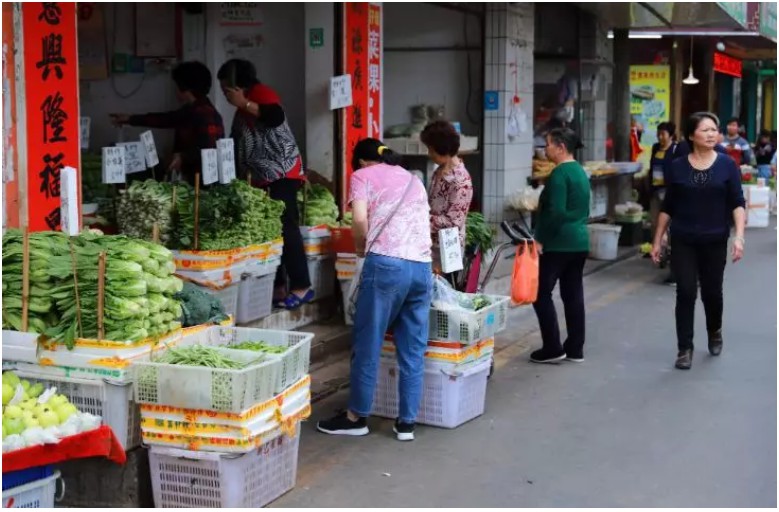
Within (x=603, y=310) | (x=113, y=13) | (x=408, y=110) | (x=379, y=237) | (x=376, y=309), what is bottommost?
(x=603, y=310)

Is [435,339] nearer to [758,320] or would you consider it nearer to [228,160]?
[228,160]

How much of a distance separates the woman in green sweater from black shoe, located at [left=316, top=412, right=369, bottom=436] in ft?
7.07

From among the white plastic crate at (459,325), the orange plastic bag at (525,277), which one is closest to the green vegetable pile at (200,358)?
the white plastic crate at (459,325)

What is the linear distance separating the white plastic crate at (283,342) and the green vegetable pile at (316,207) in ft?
10.9

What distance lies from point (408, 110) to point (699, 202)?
571cm

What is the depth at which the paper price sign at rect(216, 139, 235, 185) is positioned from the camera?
8.09 metres

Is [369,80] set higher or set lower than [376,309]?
higher

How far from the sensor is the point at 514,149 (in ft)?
43.8

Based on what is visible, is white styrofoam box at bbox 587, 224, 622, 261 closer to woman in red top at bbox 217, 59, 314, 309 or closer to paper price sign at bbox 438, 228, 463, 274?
woman in red top at bbox 217, 59, 314, 309

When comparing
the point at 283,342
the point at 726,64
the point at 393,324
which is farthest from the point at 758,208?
the point at 283,342

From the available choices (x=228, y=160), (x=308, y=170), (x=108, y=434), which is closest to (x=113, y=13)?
(x=308, y=170)

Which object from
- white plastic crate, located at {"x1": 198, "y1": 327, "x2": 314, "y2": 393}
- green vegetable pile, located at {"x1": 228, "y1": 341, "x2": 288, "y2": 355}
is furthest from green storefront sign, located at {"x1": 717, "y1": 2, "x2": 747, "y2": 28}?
green vegetable pile, located at {"x1": 228, "y1": 341, "x2": 288, "y2": 355}

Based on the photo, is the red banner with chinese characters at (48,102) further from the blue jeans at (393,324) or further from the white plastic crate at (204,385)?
the blue jeans at (393,324)

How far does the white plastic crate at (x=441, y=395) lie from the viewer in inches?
267
